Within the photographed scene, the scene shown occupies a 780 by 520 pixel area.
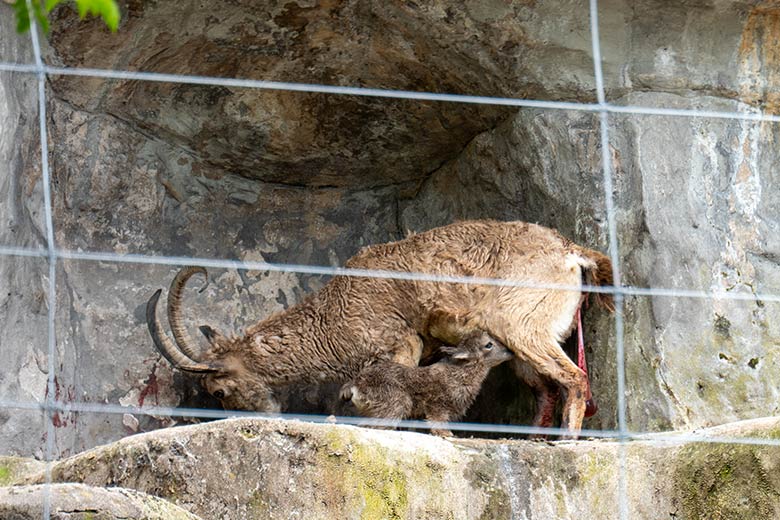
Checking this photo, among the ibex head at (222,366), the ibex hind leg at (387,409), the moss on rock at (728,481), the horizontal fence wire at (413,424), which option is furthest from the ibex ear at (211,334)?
the moss on rock at (728,481)

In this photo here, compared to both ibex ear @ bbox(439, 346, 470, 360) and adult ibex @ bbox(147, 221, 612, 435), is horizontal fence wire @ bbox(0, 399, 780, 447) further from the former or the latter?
ibex ear @ bbox(439, 346, 470, 360)

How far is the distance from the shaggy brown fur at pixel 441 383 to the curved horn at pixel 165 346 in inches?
41.6

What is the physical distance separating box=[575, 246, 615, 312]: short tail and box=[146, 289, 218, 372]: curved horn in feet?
7.74

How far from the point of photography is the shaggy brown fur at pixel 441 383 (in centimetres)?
709

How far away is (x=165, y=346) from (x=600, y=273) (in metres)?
2.62

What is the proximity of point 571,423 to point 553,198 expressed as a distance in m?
1.46

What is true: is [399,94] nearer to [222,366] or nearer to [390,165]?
[222,366]

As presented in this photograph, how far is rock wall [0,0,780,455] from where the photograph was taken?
698 cm

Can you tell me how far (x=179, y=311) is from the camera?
302 inches

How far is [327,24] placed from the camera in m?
7.61

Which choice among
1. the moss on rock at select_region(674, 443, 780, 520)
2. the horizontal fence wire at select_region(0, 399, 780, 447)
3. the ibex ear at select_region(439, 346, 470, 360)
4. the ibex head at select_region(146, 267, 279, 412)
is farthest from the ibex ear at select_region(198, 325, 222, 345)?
the moss on rock at select_region(674, 443, 780, 520)

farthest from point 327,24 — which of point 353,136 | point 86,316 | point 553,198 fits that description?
point 86,316

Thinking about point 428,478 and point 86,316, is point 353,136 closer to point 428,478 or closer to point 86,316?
point 86,316

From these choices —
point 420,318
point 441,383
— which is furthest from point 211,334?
point 441,383
